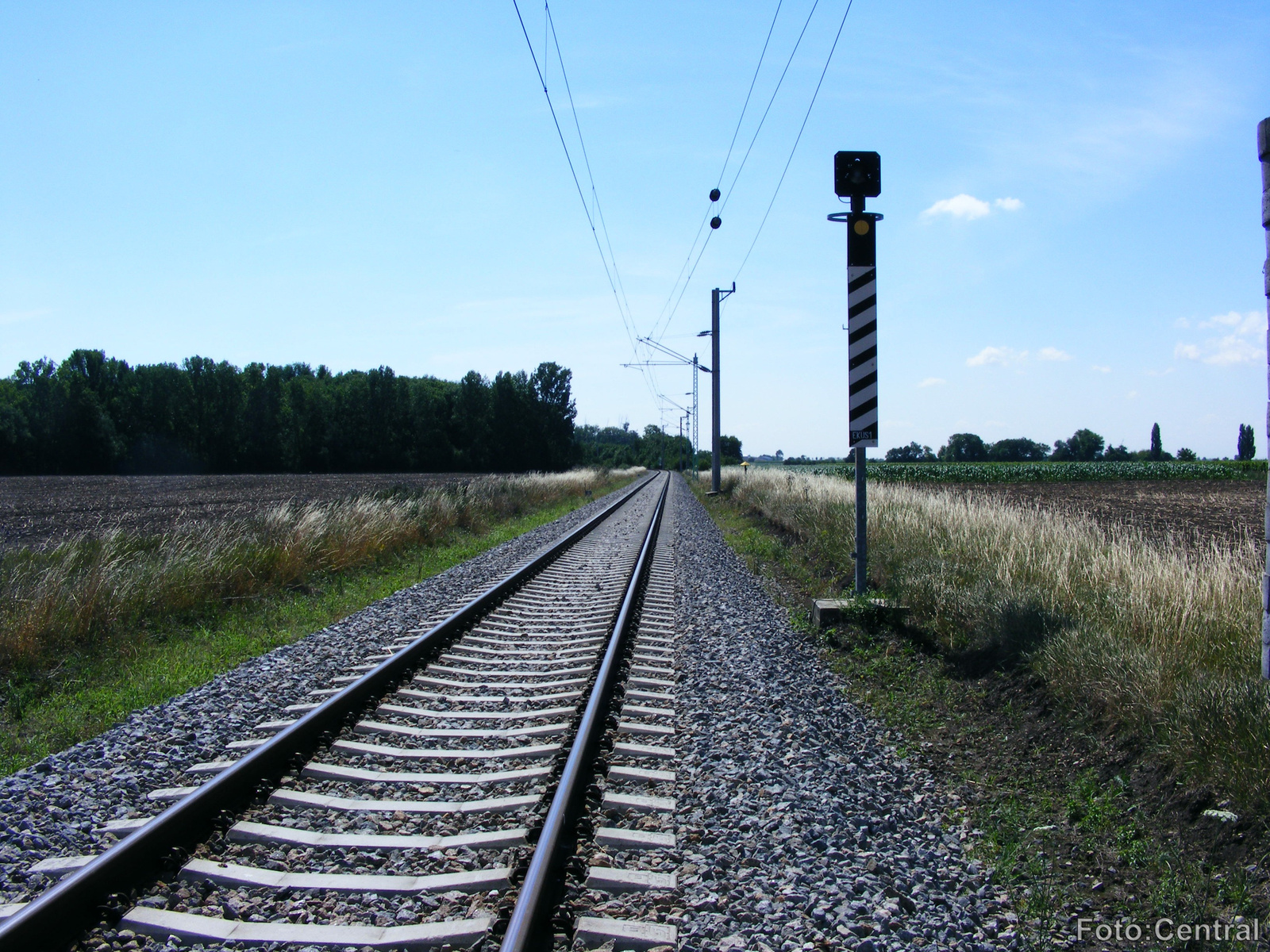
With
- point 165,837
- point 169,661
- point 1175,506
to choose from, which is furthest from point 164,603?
point 1175,506

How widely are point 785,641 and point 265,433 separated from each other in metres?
89.3

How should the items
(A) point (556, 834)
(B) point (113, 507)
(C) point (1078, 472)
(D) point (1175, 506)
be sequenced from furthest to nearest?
(C) point (1078, 472)
(D) point (1175, 506)
(B) point (113, 507)
(A) point (556, 834)

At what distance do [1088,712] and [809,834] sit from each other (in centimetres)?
220

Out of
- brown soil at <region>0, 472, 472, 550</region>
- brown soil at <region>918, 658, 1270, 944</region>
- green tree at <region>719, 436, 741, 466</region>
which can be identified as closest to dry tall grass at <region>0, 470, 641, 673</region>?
brown soil at <region>0, 472, 472, 550</region>

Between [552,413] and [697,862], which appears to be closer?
[697,862]

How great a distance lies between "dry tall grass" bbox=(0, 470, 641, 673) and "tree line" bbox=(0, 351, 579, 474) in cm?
7149

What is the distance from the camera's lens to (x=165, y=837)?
3141 millimetres

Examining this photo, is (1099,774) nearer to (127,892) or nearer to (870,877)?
(870,877)

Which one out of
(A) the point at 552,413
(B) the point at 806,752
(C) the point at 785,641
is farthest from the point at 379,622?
(A) the point at 552,413

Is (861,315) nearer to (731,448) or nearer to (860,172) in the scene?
(860,172)

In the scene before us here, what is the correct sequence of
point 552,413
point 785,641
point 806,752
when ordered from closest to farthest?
point 806,752 → point 785,641 → point 552,413

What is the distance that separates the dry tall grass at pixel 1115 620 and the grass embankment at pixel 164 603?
627cm

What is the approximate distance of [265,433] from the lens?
85.6m

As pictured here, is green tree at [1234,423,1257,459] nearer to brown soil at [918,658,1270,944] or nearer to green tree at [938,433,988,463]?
green tree at [938,433,988,463]
